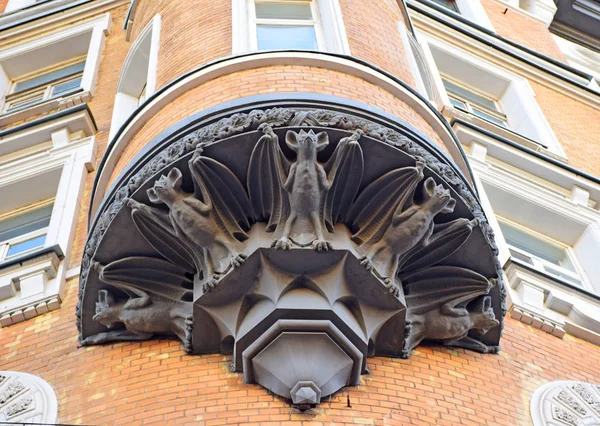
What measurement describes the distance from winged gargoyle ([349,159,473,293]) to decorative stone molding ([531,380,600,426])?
1.72 meters

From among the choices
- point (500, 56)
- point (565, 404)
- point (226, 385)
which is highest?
point (500, 56)

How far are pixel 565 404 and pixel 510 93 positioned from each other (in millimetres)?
9393

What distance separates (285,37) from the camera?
1112cm

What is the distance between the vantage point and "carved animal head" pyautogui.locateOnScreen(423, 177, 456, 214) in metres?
8.64

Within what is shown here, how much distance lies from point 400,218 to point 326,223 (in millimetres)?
600

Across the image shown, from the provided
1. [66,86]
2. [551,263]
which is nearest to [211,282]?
[551,263]

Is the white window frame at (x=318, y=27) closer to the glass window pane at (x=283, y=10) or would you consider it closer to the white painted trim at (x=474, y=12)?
the glass window pane at (x=283, y=10)

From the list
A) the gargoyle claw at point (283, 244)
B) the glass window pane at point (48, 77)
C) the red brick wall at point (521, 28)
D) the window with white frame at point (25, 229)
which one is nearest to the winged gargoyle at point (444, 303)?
the gargoyle claw at point (283, 244)

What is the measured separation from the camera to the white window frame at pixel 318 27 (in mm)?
10695

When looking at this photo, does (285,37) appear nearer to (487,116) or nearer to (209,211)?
(209,211)

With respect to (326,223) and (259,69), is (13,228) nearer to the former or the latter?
(259,69)

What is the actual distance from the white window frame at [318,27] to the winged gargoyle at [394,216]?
2.36m

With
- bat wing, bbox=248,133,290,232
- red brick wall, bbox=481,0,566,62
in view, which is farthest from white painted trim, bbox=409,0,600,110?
bat wing, bbox=248,133,290,232

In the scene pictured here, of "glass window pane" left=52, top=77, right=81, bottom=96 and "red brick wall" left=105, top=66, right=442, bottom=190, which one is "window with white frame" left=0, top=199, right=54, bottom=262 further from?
"glass window pane" left=52, top=77, right=81, bottom=96
